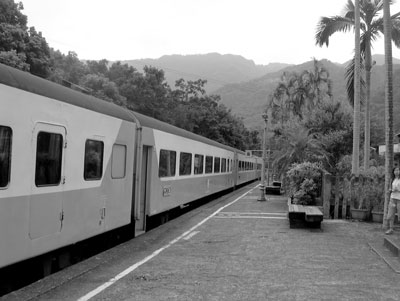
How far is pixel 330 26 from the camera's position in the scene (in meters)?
15.3

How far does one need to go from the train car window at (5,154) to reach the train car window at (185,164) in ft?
26.8

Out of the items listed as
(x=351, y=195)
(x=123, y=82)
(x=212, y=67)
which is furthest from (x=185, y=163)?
(x=212, y=67)

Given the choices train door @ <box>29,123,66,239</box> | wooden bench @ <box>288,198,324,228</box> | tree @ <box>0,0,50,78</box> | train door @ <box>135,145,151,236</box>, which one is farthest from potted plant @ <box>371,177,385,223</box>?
tree @ <box>0,0,50,78</box>

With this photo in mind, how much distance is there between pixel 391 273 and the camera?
245 inches

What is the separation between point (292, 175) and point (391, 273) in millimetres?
7674

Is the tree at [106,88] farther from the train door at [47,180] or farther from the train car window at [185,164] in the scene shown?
the train door at [47,180]

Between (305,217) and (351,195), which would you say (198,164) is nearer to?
(351,195)

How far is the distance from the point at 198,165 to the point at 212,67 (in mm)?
118215

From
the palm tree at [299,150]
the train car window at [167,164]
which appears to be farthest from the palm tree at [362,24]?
the train car window at [167,164]

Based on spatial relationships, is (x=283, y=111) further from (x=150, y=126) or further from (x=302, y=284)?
(x=302, y=284)

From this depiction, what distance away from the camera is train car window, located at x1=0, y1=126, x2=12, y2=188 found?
4.70m

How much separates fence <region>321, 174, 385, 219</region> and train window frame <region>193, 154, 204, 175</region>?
15.0 ft

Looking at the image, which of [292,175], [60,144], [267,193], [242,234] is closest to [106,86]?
[267,193]

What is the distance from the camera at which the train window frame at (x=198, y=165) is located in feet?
49.1
